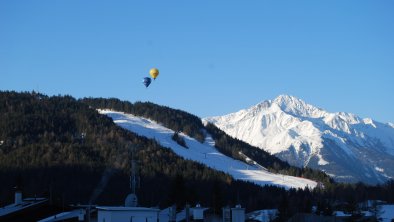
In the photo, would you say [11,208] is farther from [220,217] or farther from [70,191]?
[70,191]

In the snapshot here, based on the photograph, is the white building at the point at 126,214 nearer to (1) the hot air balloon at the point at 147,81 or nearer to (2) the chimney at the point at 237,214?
(2) the chimney at the point at 237,214

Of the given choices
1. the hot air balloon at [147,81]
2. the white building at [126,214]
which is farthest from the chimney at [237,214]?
the hot air balloon at [147,81]

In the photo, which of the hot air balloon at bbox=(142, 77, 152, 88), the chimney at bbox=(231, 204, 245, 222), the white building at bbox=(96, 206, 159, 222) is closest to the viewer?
the white building at bbox=(96, 206, 159, 222)

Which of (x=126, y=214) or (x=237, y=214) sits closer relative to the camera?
(x=126, y=214)

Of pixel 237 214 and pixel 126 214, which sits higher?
pixel 126 214

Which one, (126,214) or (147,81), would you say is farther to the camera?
(147,81)

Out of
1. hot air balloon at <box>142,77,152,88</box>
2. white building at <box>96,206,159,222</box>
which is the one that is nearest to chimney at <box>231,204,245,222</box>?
white building at <box>96,206,159,222</box>

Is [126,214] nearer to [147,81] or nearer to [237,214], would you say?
[237,214]

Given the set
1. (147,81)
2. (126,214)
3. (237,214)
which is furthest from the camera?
(147,81)

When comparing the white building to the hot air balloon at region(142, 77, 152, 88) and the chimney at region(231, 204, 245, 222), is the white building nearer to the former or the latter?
the chimney at region(231, 204, 245, 222)

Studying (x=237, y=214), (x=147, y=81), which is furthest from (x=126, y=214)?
(x=147, y=81)

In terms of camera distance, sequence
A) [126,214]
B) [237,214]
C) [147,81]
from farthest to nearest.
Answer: [147,81] → [237,214] → [126,214]

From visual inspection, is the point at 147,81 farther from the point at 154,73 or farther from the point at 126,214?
the point at 126,214

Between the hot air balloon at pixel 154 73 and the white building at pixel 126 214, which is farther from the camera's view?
the hot air balloon at pixel 154 73
